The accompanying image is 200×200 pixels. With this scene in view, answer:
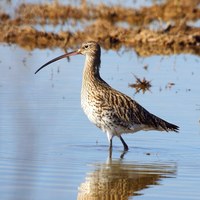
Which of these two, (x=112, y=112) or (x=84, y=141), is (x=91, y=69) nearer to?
(x=112, y=112)

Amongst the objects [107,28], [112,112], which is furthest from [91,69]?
[107,28]

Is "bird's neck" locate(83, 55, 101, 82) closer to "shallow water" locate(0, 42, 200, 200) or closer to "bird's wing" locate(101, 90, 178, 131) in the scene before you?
"bird's wing" locate(101, 90, 178, 131)

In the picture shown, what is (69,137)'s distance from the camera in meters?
11.2

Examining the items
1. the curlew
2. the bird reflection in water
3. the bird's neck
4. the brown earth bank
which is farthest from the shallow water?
the brown earth bank

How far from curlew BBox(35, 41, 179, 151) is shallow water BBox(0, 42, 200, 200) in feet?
0.79

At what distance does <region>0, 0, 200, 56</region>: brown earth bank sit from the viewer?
19.2 meters

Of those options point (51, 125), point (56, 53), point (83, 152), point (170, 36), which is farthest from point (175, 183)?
point (170, 36)

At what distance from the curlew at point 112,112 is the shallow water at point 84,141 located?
0.79ft

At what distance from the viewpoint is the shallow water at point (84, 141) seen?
8.43 m

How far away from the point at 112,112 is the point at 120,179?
5.88ft

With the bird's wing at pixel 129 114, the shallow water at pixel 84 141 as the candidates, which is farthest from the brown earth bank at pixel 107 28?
the bird's wing at pixel 129 114

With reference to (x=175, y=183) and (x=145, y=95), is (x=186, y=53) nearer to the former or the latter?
(x=145, y=95)

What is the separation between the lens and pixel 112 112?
11.0 metres

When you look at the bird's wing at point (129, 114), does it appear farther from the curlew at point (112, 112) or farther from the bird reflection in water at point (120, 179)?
the bird reflection in water at point (120, 179)
